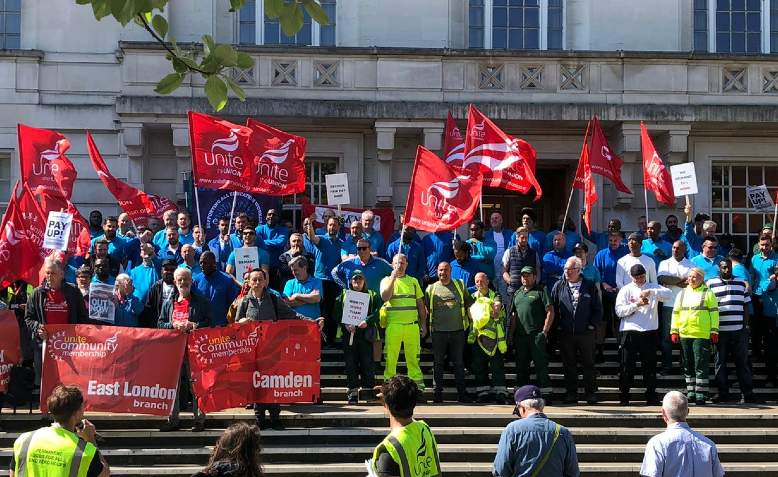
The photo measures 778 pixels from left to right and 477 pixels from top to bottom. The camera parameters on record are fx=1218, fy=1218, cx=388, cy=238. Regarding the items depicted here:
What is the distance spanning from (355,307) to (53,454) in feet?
23.9

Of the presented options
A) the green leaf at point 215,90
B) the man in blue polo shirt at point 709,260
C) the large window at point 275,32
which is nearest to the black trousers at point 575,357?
the man in blue polo shirt at point 709,260

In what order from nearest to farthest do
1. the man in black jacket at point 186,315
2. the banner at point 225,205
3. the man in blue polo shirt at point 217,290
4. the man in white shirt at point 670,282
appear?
the man in black jacket at point 186,315 < the man in blue polo shirt at point 217,290 < the man in white shirt at point 670,282 < the banner at point 225,205

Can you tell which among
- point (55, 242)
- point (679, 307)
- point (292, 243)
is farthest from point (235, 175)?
point (679, 307)

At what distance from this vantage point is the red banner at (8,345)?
13195 mm

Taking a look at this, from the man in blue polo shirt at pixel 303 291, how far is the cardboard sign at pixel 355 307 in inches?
16.3

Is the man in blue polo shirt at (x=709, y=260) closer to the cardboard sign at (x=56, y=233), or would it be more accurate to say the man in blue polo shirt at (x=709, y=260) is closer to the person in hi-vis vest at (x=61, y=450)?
the cardboard sign at (x=56, y=233)

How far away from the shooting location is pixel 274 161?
54.5 feet

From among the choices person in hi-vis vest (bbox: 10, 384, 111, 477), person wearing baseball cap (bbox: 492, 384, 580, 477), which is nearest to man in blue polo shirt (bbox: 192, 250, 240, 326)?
person wearing baseball cap (bbox: 492, 384, 580, 477)

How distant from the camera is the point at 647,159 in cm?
1823

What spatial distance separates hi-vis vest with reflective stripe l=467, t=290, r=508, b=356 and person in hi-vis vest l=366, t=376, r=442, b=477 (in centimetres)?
709

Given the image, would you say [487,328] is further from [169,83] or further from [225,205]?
[169,83]

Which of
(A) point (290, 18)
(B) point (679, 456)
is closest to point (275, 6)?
(A) point (290, 18)

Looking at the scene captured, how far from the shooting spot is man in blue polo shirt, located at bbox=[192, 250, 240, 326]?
14438 millimetres

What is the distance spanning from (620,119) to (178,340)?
991 cm
